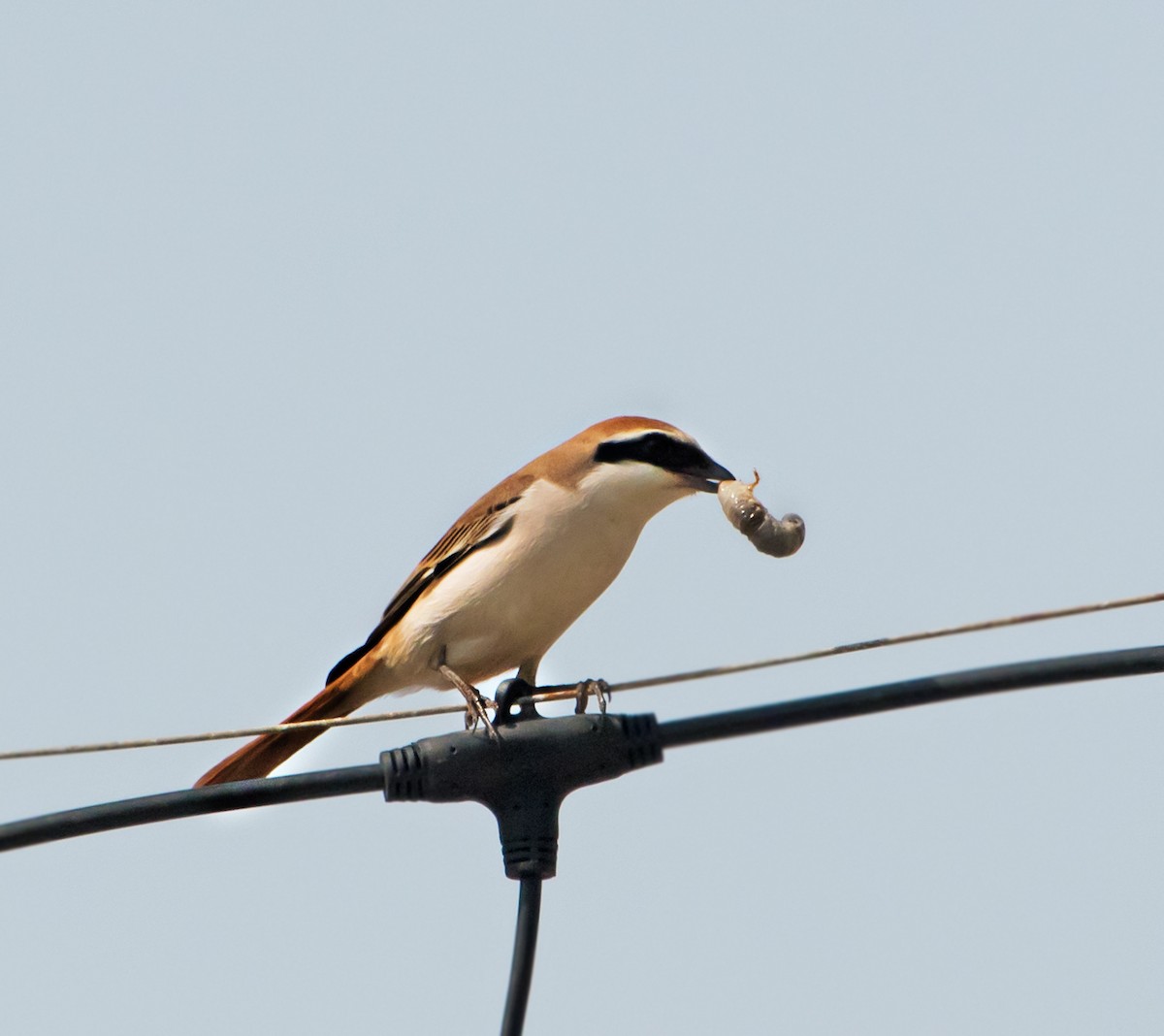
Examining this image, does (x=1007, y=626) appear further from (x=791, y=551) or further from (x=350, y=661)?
(x=350, y=661)

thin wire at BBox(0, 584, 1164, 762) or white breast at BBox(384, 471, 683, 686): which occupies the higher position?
white breast at BBox(384, 471, 683, 686)

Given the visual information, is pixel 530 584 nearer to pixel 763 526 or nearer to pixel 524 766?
pixel 763 526

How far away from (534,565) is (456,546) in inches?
22.1

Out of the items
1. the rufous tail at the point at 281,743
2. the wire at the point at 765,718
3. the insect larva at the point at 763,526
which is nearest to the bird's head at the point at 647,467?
the insect larva at the point at 763,526

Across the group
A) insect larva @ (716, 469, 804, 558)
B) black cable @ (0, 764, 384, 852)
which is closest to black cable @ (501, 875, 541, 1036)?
black cable @ (0, 764, 384, 852)

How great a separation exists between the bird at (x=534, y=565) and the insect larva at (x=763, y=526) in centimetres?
83

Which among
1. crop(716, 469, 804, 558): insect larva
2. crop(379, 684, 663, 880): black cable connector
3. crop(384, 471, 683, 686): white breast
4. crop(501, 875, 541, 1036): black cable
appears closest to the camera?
crop(501, 875, 541, 1036): black cable

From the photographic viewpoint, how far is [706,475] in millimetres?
6578

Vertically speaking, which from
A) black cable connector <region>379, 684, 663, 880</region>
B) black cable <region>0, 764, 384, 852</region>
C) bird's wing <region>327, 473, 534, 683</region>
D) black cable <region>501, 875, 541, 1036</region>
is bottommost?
black cable <region>501, 875, 541, 1036</region>

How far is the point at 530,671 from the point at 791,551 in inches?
64.4

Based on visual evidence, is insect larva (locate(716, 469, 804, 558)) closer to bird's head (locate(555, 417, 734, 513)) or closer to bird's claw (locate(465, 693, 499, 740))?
bird's head (locate(555, 417, 734, 513))

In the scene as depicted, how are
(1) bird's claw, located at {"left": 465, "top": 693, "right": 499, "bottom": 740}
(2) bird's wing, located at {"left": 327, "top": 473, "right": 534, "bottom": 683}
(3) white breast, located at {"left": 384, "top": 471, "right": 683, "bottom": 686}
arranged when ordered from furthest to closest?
(2) bird's wing, located at {"left": 327, "top": 473, "right": 534, "bottom": 683}
(3) white breast, located at {"left": 384, "top": 471, "right": 683, "bottom": 686}
(1) bird's claw, located at {"left": 465, "top": 693, "right": 499, "bottom": 740}

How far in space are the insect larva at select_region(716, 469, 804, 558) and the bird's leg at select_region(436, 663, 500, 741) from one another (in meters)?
1.08

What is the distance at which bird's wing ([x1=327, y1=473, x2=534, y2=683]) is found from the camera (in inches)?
270
